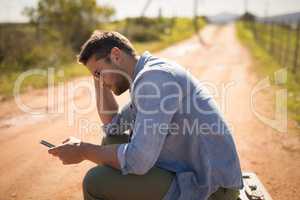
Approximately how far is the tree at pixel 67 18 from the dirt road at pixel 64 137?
387 inches

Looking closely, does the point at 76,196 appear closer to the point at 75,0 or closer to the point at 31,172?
the point at 31,172

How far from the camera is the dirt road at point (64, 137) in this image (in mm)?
4020

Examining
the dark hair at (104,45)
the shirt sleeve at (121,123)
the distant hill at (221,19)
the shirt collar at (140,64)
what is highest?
the distant hill at (221,19)

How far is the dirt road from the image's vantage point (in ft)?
13.2

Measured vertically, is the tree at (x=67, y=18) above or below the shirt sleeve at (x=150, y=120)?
above

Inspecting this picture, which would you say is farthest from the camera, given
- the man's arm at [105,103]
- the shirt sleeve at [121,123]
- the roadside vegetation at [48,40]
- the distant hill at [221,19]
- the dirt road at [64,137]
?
the distant hill at [221,19]

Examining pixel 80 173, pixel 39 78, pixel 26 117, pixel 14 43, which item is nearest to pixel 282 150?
pixel 80 173

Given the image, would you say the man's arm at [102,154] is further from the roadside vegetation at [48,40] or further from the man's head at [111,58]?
the roadside vegetation at [48,40]

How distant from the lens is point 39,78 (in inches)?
410

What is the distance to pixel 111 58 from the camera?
245 cm

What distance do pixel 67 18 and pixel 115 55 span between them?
1710cm

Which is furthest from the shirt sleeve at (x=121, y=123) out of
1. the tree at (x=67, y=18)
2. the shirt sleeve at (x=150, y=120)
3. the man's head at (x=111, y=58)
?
the tree at (x=67, y=18)

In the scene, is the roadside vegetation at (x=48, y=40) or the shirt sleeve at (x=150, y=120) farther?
the roadside vegetation at (x=48, y=40)

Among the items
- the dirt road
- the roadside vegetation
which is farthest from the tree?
the dirt road
